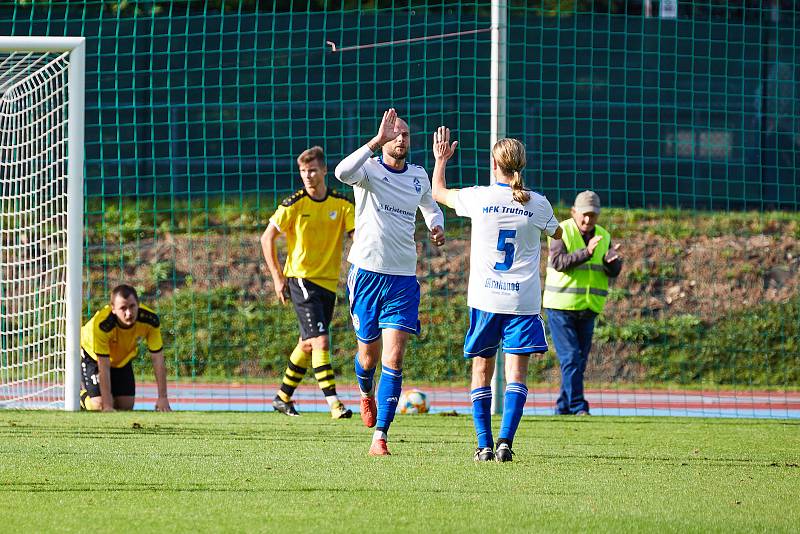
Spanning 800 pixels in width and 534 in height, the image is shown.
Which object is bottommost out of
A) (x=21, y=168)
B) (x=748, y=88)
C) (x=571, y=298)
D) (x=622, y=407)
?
(x=622, y=407)

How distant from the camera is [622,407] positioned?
41.1ft

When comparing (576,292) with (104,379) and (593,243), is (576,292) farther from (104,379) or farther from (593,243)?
(104,379)

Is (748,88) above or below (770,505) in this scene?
above

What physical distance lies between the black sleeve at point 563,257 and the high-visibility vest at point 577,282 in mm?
64

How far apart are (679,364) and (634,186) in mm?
3558

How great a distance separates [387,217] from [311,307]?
2.52 m

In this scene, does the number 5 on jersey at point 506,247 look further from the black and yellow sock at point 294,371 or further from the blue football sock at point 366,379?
the black and yellow sock at point 294,371

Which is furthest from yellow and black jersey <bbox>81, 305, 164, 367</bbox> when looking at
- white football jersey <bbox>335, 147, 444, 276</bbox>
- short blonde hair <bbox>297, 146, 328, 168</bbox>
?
white football jersey <bbox>335, 147, 444, 276</bbox>

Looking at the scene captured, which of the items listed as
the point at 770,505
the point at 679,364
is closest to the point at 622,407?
the point at 679,364

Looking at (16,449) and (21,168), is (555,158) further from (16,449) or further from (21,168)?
(16,449)

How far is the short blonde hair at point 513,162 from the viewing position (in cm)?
682

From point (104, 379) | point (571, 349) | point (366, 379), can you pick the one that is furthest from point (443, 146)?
point (104, 379)

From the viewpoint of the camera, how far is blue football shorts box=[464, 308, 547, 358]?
6.79m

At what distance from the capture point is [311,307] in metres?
9.83
